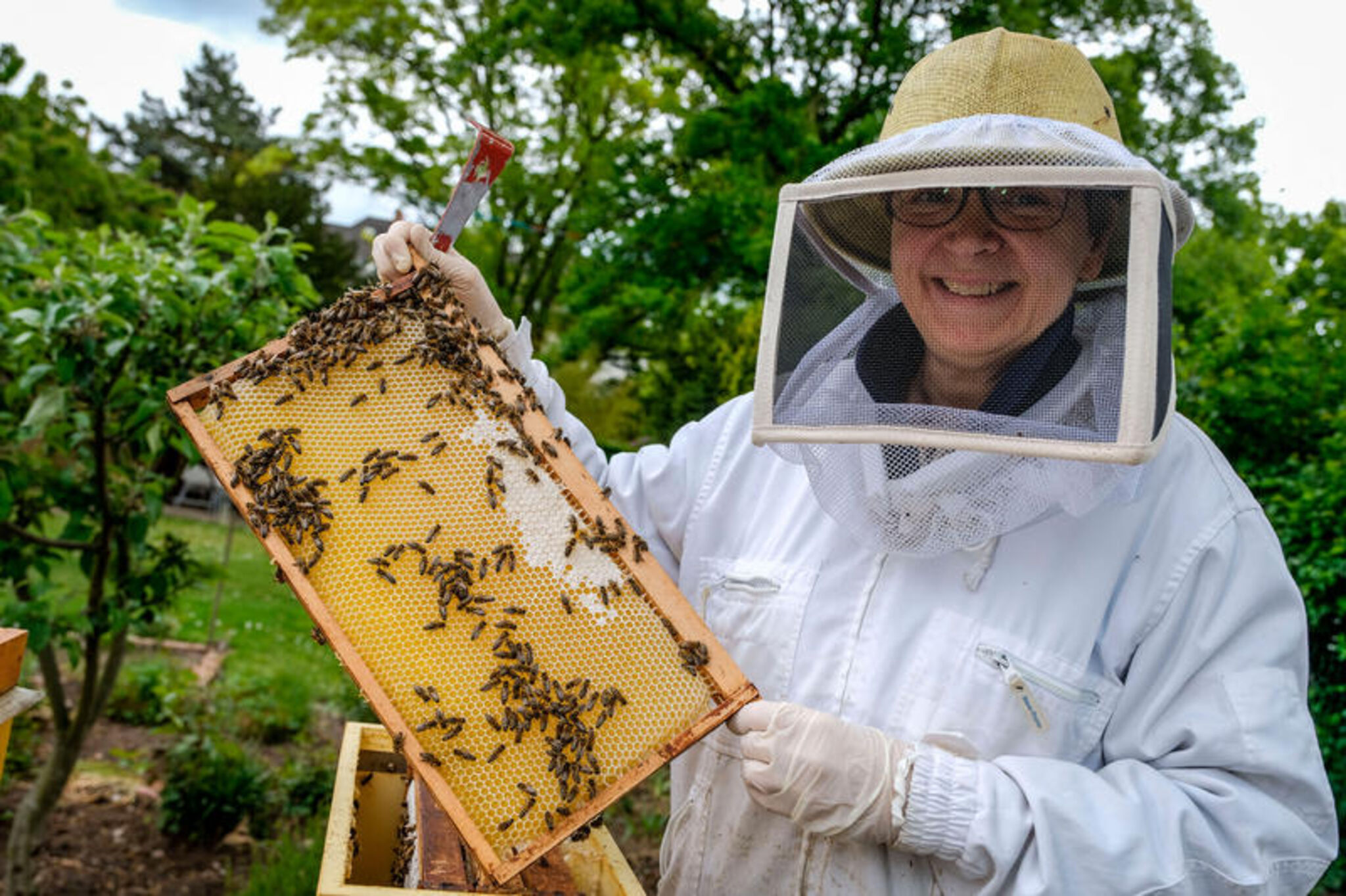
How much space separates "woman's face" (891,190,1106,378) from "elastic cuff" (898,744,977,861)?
0.86 meters

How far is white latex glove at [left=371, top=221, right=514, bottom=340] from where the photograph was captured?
250 cm

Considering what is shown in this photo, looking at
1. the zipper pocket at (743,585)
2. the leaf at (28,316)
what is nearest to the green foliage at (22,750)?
the leaf at (28,316)

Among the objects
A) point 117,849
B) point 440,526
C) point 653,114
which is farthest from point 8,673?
point 653,114

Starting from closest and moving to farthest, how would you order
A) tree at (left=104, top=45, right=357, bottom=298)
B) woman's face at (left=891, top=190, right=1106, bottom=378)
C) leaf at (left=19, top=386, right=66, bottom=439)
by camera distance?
woman's face at (left=891, top=190, right=1106, bottom=378), leaf at (left=19, top=386, right=66, bottom=439), tree at (left=104, top=45, right=357, bottom=298)

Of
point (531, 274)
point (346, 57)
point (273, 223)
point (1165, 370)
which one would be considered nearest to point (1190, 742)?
point (1165, 370)

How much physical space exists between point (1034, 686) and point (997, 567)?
26cm

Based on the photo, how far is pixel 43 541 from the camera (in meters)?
4.38

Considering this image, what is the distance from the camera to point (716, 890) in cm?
229

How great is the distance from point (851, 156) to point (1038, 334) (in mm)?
569

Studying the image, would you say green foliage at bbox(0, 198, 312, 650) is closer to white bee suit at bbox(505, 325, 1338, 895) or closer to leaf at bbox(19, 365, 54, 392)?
leaf at bbox(19, 365, 54, 392)

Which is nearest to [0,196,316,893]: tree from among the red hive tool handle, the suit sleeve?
the red hive tool handle

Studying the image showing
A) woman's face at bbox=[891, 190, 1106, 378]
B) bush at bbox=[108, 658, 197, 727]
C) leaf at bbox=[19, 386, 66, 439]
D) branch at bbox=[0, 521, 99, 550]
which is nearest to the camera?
woman's face at bbox=[891, 190, 1106, 378]

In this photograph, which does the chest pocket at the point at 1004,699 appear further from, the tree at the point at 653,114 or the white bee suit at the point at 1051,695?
the tree at the point at 653,114

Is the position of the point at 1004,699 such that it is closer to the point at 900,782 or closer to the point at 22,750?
the point at 900,782
